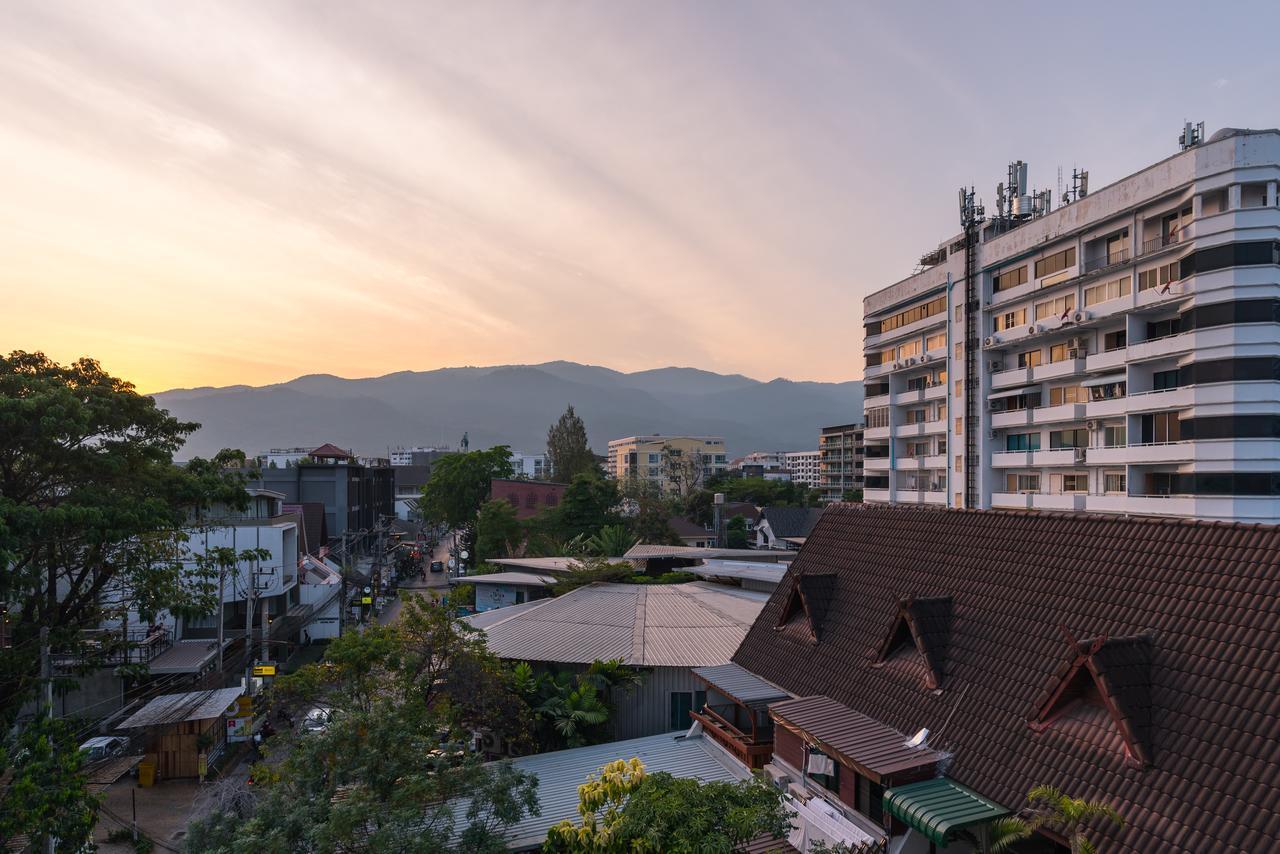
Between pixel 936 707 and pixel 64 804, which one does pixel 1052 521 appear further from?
pixel 64 804

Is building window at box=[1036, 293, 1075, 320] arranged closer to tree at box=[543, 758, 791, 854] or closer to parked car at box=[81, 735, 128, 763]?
tree at box=[543, 758, 791, 854]

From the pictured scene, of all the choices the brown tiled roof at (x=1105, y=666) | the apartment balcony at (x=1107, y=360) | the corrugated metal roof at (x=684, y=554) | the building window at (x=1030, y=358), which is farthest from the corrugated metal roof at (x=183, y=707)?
the building window at (x=1030, y=358)

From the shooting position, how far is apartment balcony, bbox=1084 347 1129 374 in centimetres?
3497

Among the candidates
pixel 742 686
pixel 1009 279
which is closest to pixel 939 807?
pixel 742 686

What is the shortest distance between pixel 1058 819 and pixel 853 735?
3635mm

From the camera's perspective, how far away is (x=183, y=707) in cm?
2628

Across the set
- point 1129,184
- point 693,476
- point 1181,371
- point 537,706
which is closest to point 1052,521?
point 537,706

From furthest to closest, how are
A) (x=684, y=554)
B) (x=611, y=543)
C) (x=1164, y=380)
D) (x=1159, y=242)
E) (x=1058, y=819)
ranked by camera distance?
(x=611, y=543), (x=684, y=554), (x=1164, y=380), (x=1159, y=242), (x=1058, y=819)

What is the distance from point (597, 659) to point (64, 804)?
39.4 ft

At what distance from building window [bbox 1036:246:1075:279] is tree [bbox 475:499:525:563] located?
44.0 metres

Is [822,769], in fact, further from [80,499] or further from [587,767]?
[80,499]

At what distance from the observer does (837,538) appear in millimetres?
18094

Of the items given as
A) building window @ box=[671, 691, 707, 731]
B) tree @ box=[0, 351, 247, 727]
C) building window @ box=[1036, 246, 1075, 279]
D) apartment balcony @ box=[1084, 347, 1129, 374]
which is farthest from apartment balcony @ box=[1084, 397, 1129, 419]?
tree @ box=[0, 351, 247, 727]

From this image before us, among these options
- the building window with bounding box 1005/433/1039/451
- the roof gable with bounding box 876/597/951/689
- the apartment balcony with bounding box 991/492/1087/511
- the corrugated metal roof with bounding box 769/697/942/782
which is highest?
the building window with bounding box 1005/433/1039/451
